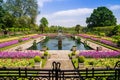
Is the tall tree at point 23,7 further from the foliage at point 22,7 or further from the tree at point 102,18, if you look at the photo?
the tree at point 102,18

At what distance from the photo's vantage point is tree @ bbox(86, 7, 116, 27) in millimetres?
77438

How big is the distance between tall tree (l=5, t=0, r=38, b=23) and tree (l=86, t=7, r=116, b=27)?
23626mm

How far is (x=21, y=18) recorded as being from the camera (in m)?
61.2

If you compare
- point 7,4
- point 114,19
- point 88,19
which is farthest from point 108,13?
point 7,4

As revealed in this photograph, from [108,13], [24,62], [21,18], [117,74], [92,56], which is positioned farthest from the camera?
[108,13]

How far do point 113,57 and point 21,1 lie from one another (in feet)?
169

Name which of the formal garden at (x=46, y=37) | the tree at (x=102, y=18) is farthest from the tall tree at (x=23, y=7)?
the tree at (x=102, y=18)

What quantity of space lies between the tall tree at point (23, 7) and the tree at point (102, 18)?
930 inches

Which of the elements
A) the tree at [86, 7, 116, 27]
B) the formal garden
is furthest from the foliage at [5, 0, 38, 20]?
the tree at [86, 7, 116, 27]

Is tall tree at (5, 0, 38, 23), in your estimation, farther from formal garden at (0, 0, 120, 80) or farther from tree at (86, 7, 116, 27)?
tree at (86, 7, 116, 27)

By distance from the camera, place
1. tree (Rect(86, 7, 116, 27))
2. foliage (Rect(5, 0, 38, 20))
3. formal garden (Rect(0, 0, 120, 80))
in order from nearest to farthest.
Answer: formal garden (Rect(0, 0, 120, 80)), foliage (Rect(5, 0, 38, 20)), tree (Rect(86, 7, 116, 27))

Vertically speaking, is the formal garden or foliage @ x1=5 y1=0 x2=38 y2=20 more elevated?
foliage @ x1=5 y1=0 x2=38 y2=20

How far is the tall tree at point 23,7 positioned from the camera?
63725mm

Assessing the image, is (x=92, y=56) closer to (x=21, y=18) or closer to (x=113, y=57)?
(x=113, y=57)
